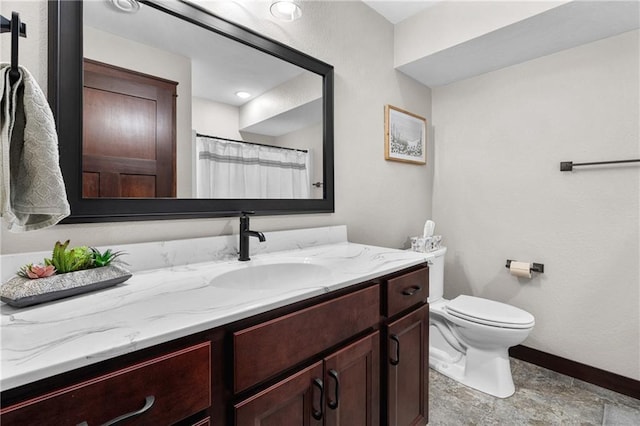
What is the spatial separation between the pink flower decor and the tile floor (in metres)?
1.71

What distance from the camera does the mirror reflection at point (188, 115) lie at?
103 cm

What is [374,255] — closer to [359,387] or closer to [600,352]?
[359,387]

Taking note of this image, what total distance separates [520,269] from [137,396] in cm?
229

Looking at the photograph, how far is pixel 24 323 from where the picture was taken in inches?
24.1

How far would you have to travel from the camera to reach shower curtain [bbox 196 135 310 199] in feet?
4.24

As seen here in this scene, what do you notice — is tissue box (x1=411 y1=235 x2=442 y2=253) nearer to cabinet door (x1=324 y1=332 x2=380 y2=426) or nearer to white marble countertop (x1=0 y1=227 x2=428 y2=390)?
white marble countertop (x1=0 y1=227 x2=428 y2=390)

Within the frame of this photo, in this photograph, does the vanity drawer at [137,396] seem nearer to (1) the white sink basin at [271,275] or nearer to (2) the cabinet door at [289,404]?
(2) the cabinet door at [289,404]

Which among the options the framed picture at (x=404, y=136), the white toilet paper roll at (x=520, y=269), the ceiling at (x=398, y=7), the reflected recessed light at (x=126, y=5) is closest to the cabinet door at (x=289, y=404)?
the reflected recessed light at (x=126, y=5)

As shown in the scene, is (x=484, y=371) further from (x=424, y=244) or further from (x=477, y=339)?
(x=424, y=244)

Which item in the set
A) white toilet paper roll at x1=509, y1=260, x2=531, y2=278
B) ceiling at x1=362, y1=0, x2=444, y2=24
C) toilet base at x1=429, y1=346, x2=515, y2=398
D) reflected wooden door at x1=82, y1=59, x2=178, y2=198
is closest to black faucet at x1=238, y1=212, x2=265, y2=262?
reflected wooden door at x1=82, y1=59, x2=178, y2=198

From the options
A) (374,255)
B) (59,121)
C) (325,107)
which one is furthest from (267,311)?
(325,107)

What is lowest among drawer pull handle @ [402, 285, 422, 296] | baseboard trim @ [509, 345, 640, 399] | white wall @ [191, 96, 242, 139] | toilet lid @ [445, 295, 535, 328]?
baseboard trim @ [509, 345, 640, 399]

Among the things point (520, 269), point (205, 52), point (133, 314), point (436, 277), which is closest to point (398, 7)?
point (205, 52)

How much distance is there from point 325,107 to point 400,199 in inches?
37.4
